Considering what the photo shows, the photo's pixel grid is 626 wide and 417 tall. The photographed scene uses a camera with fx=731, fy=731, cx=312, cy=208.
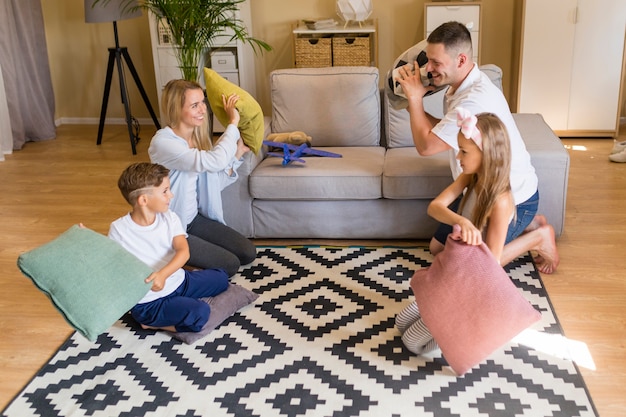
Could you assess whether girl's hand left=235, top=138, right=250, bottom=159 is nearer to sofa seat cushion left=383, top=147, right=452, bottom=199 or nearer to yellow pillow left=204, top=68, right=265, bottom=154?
yellow pillow left=204, top=68, right=265, bottom=154

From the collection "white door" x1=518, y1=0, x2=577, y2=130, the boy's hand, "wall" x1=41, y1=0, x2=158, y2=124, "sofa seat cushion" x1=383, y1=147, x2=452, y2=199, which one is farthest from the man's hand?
"wall" x1=41, y1=0, x2=158, y2=124

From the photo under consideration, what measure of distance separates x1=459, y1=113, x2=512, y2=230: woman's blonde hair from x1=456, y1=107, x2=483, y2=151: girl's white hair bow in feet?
0.06

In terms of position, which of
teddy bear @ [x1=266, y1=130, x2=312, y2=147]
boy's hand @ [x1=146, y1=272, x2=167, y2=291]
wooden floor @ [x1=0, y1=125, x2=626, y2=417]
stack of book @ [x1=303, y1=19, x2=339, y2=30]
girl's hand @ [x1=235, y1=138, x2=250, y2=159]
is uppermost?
stack of book @ [x1=303, y1=19, x2=339, y2=30]

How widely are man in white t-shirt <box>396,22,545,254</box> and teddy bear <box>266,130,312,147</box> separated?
0.85 metres

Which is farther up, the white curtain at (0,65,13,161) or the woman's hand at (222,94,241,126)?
the woman's hand at (222,94,241,126)

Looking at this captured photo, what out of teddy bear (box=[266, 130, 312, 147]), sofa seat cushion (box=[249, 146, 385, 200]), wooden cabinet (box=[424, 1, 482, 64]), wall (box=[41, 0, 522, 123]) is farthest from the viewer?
wall (box=[41, 0, 522, 123])

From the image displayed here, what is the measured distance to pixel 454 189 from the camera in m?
2.64

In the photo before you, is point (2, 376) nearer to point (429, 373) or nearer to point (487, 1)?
point (429, 373)

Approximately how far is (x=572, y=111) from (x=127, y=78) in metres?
3.60

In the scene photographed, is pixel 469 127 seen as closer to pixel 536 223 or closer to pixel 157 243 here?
pixel 536 223

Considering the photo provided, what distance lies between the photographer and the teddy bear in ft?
12.3

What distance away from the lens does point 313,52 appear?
5.57m

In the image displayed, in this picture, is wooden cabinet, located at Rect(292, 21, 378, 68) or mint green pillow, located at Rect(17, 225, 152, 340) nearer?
mint green pillow, located at Rect(17, 225, 152, 340)

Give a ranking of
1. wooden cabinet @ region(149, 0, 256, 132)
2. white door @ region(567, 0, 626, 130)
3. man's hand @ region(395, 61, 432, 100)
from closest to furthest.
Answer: man's hand @ region(395, 61, 432, 100)
white door @ region(567, 0, 626, 130)
wooden cabinet @ region(149, 0, 256, 132)
